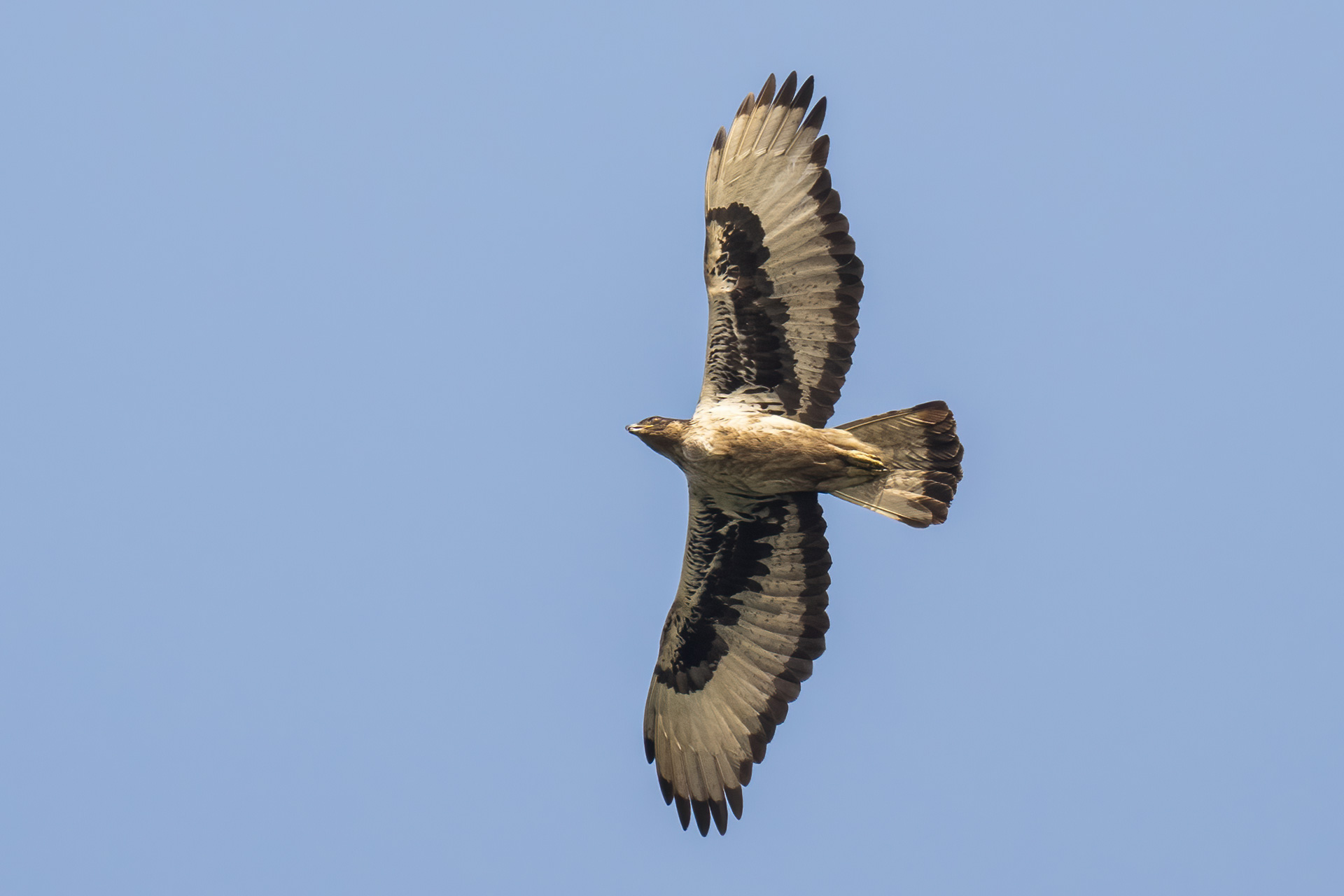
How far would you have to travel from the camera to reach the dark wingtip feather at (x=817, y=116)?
32.6 feet

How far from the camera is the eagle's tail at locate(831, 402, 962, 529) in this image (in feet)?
32.8

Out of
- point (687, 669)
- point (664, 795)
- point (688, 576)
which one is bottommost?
point (664, 795)

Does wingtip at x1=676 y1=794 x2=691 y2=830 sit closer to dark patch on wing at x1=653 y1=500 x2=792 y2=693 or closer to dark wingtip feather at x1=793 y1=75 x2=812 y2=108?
dark patch on wing at x1=653 y1=500 x2=792 y2=693

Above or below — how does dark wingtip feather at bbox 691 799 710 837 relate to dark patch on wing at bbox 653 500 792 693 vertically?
below

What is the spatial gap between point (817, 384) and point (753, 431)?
62cm

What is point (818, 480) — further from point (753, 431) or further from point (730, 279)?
point (730, 279)

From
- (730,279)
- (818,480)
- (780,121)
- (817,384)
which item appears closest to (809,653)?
(818,480)

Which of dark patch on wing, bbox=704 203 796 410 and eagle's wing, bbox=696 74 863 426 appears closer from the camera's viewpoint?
eagle's wing, bbox=696 74 863 426

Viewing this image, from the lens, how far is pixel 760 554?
34.4ft

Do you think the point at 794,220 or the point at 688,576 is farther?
the point at 688,576

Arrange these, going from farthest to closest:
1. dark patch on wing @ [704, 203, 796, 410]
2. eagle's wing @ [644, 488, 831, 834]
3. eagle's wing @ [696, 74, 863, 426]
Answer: eagle's wing @ [644, 488, 831, 834] < dark patch on wing @ [704, 203, 796, 410] < eagle's wing @ [696, 74, 863, 426]

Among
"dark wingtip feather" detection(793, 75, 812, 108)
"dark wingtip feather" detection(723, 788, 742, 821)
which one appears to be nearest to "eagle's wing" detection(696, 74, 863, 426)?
"dark wingtip feather" detection(793, 75, 812, 108)

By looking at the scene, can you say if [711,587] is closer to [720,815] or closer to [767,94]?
[720,815]

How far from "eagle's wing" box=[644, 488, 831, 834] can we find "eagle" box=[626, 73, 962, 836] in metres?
0.01
